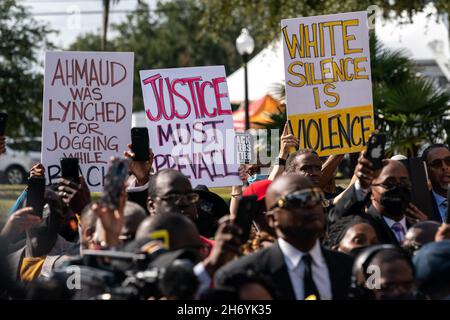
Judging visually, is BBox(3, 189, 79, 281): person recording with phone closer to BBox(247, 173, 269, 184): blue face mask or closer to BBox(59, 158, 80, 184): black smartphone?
BBox(59, 158, 80, 184): black smartphone

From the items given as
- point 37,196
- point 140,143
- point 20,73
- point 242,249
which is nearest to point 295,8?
point 20,73

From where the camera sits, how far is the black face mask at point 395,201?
704cm

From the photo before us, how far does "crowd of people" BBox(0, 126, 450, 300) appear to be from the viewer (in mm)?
4750

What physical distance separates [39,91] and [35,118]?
0.71 m

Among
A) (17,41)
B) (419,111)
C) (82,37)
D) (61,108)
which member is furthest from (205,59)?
(61,108)

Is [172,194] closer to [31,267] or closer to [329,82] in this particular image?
[31,267]

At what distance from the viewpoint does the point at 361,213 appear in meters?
6.97

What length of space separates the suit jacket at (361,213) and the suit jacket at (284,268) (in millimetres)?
1463

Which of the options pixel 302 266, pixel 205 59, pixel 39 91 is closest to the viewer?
pixel 302 266

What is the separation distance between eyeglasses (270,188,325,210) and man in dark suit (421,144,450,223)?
3083 millimetres

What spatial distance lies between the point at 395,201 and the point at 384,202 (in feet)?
0.21

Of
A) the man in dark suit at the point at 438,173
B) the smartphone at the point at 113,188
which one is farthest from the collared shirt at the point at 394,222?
the smartphone at the point at 113,188

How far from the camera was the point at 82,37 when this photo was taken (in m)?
73.9

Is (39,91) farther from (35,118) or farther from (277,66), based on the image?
(277,66)
